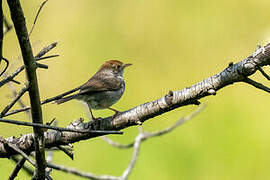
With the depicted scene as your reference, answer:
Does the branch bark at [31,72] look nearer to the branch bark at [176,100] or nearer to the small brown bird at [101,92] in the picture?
the branch bark at [176,100]

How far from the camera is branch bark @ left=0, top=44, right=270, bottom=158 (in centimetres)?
140

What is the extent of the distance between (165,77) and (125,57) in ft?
1.36

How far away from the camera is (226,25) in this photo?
4328 millimetres

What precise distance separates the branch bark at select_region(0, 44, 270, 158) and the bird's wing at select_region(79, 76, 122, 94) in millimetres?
1019

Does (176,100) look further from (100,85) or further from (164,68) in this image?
(164,68)

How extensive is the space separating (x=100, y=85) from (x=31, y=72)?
1.67 m

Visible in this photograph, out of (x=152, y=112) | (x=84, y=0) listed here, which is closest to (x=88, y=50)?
(x=84, y=0)

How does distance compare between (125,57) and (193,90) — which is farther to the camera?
(125,57)

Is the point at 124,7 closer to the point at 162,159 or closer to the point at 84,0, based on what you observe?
the point at 84,0

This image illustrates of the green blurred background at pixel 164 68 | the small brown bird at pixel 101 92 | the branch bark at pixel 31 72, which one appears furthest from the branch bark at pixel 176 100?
the green blurred background at pixel 164 68

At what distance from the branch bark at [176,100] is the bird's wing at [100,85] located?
3.34 feet

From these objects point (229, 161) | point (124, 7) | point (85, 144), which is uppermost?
point (124, 7)

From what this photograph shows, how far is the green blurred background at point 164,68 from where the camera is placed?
3.11 m

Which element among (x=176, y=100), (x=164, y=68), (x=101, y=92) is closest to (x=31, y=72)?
(x=176, y=100)
